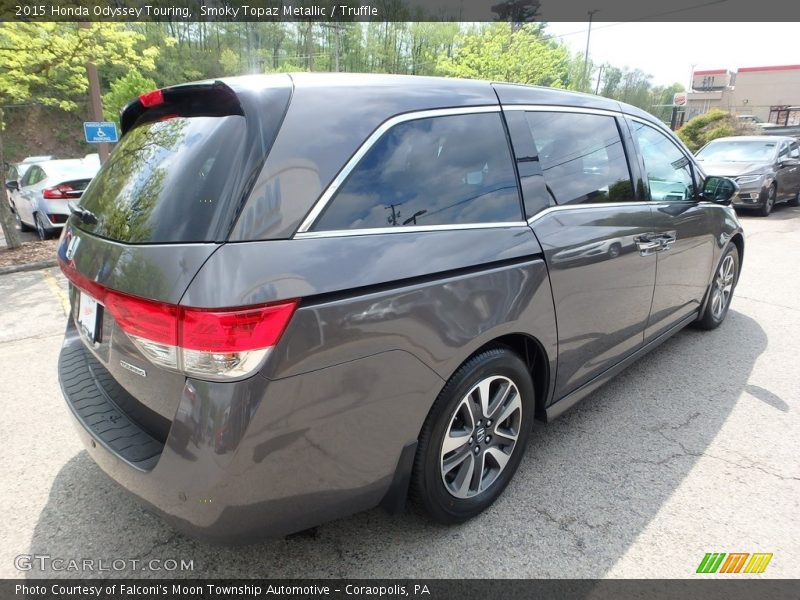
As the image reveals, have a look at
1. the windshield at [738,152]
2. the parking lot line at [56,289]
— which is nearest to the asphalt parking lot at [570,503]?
the parking lot line at [56,289]

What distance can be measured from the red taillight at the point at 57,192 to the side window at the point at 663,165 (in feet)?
29.0

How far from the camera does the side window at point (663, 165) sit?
10.8ft

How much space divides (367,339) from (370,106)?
85 cm

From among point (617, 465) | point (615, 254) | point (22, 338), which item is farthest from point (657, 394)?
point (22, 338)

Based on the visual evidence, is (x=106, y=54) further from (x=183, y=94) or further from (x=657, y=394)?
(x=657, y=394)

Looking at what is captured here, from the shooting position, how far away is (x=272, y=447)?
1555mm

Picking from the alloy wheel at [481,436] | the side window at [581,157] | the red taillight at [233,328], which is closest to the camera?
the red taillight at [233,328]

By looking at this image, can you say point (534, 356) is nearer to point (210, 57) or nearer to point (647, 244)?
point (647, 244)

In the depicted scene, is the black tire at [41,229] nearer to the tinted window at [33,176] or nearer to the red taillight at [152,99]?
the tinted window at [33,176]

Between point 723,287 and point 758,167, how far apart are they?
8.68 metres

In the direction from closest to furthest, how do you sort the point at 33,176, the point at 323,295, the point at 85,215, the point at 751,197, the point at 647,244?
the point at 323,295 < the point at 85,215 < the point at 647,244 < the point at 33,176 < the point at 751,197

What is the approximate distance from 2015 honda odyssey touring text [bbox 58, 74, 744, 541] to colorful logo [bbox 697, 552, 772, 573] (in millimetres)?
857

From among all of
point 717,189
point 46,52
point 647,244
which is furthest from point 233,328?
point 46,52

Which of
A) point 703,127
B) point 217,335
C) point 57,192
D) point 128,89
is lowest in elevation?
point 57,192
